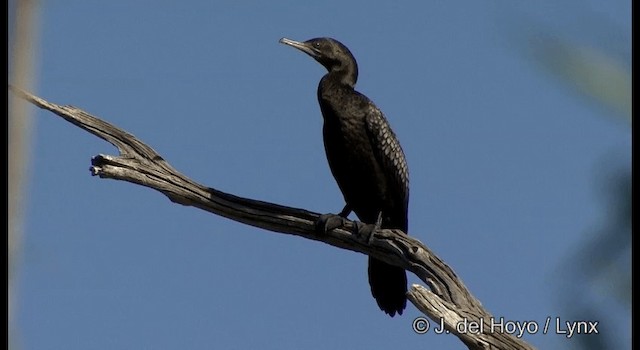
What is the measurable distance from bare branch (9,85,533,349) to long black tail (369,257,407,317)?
11.3 inches

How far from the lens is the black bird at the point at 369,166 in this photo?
6.09 metres

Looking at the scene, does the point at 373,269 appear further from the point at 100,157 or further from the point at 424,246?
the point at 100,157

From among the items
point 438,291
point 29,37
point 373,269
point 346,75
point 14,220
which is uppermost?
point 346,75

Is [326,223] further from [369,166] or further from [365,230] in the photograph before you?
[369,166]

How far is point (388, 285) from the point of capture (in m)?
6.04

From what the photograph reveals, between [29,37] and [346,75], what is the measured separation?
213 inches

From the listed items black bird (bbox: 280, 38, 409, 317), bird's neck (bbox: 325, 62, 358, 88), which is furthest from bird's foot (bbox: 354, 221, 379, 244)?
bird's neck (bbox: 325, 62, 358, 88)

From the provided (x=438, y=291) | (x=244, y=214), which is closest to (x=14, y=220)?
(x=438, y=291)

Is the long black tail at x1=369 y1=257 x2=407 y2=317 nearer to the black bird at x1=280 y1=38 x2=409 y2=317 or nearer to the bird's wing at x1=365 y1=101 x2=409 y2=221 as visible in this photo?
the black bird at x1=280 y1=38 x2=409 y2=317

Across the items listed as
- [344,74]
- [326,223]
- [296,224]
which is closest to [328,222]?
[326,223]

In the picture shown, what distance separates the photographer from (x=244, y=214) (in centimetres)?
556

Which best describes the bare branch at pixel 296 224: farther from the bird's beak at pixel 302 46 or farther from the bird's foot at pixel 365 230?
the bird's beak at pixel 302 46

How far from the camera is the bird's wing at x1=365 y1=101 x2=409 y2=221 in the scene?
20.3ft

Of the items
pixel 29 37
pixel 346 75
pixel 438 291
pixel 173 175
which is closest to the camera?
pixel 29 37
